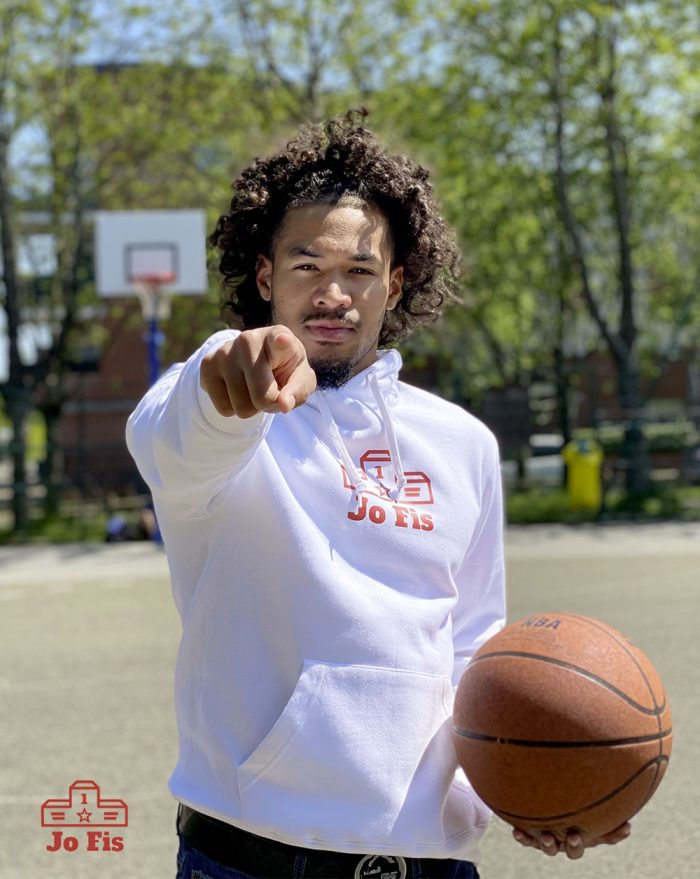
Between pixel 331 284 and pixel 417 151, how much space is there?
15.5 m

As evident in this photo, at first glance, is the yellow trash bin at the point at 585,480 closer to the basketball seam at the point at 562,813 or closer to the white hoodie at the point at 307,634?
the basketball seam at the point at 562,813

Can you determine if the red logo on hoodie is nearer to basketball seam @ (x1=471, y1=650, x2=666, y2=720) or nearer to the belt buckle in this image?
basketball seam @ (x1=471, y1=650, x2=666, y2=720)

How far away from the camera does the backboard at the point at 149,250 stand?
664 inches

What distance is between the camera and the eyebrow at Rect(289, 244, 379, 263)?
7.30 feet

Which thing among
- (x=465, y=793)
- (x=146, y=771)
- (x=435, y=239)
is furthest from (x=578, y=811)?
(x=146, y=771)

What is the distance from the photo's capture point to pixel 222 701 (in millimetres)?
2084

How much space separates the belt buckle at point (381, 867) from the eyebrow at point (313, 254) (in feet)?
3.35

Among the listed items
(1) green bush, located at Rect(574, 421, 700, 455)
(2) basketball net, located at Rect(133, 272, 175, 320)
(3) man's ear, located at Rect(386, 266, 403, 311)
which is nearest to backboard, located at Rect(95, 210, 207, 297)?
(2) basketball net, located at Rect(133, 272, 175, 320)

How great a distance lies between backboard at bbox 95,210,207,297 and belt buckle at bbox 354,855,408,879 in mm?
14961

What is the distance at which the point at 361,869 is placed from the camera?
6.82 feet

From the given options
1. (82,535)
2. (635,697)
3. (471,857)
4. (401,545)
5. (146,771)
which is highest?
(401,545)

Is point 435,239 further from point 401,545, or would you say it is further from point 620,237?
point 620,237

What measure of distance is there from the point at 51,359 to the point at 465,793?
18.2m

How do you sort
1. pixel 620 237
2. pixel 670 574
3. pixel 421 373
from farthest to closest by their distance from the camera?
pixel 421 373, pixel 620 237, pixel 670 574
